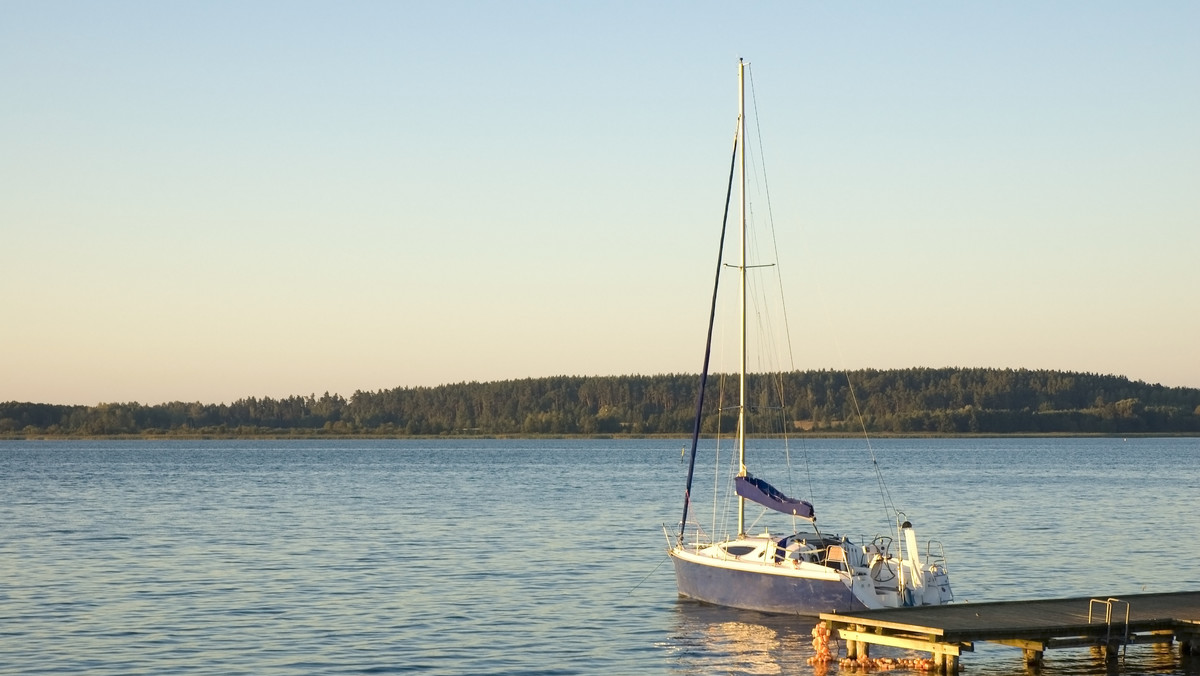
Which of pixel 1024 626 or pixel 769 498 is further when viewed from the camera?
pixel 769 498

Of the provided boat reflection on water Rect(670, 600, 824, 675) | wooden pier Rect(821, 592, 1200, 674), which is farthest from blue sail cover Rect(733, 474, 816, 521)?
wooden pier Rect(821, 592, 1200, 674)

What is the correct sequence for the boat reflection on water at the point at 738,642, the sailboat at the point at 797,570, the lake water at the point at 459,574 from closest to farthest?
the boat reflection on water at the point at 738,642 < the lake water at the point at 459,574 < the sailboat at the point at 797,570

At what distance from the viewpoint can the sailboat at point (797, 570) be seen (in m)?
29.4

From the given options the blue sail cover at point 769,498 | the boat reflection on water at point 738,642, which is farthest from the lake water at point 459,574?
the blue sail cover at point 769,498

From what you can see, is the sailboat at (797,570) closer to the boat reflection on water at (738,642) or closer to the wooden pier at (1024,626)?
the boat reflection on water at (738,642)

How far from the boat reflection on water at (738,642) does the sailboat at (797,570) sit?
0.33 m

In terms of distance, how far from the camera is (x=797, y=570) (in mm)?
30328

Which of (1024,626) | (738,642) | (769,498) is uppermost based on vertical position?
(769,498)

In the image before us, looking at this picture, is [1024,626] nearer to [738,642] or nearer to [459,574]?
[738,642]

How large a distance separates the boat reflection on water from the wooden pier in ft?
4.17

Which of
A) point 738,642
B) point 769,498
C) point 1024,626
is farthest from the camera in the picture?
point 769,498

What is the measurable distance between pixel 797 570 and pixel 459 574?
47.9ft

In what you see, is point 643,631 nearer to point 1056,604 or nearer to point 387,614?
point 387,614

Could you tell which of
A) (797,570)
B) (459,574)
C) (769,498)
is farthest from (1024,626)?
(459,574)
